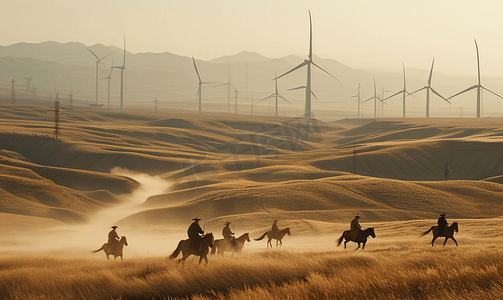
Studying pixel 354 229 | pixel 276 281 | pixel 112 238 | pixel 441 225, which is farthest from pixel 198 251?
pixel 441 225

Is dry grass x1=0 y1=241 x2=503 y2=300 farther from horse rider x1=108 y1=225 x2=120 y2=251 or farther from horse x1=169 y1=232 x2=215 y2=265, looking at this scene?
horse rider x1=108 y1=225 x2=120 y2=251

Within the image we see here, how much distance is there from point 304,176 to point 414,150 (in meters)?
50.1

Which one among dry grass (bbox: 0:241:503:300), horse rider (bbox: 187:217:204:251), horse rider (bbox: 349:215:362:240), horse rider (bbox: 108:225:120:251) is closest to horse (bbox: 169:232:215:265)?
horse rider (bbox: 187:217:204:251)

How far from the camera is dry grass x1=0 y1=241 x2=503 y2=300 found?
11211 millimetres

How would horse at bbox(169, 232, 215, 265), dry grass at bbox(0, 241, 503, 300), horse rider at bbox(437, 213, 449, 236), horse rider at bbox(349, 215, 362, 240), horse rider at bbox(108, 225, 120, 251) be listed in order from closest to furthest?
dry grass at bbox(0, 241, 503, 300) → horse at bbox(169, 232, 215, 265) → horse rider at bbox(108, 225, 120, 251) → horse rider at bbox(349, 215, 362, 240) → horse rider at bbox(437, 213, 449, 236)

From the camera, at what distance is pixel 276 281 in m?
14.0

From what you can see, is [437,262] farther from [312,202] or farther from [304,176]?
[304,176]

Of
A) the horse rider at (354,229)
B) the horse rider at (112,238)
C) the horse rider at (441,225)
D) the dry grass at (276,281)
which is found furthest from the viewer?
the horse rider at (441,225)

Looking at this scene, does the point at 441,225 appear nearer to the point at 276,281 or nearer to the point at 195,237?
the point at 195,237

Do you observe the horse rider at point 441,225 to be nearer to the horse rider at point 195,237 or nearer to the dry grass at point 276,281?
the dry grass at point 276,281

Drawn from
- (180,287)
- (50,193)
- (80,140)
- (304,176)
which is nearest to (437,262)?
(180,287)

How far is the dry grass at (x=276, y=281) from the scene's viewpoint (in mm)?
11211

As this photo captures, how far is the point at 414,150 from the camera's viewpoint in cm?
14212

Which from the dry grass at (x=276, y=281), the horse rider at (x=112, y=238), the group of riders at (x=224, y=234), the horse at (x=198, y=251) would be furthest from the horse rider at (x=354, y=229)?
the horse rider at (x=112, y=238)
